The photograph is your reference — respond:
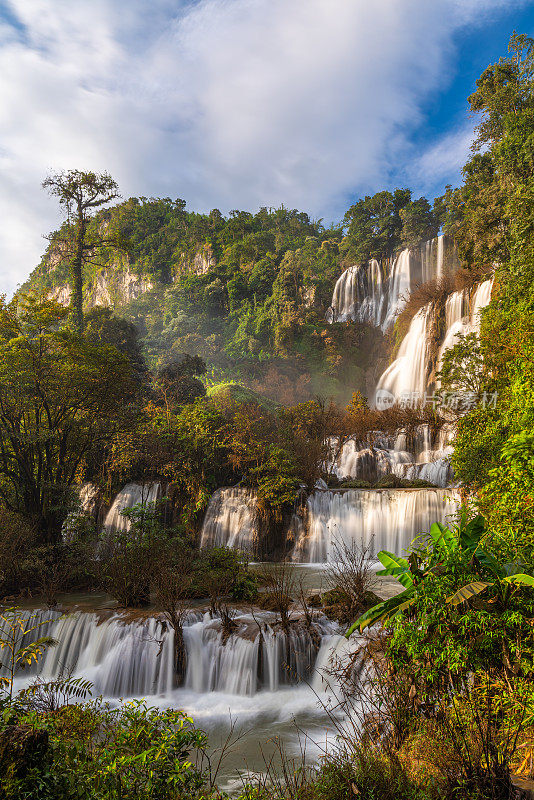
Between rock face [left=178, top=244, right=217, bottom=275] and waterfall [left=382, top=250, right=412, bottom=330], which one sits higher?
rock face [left=178, top=244, right=217, bottom=275]

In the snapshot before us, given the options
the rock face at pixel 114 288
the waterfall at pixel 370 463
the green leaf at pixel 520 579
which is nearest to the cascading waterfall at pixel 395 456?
the waterfall at pixel 370 463

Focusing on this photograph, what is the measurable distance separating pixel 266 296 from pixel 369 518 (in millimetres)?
30148

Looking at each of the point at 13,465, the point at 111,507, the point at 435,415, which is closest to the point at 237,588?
the point at 13,465

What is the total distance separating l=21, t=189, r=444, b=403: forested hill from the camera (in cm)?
3844

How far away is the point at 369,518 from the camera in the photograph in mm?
15867

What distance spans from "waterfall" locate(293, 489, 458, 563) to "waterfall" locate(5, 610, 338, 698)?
22.4 feet

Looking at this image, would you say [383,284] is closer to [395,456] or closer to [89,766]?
[395,456]

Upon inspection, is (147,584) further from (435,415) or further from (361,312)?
(361,312)

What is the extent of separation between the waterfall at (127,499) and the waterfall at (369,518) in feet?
20.2

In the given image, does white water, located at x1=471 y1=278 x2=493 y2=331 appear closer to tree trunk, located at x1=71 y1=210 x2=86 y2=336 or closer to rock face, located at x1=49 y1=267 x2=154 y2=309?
tree trunk, located at x1=71 y1=210 x2=86 y2=336

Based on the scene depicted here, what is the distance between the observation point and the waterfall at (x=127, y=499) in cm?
1861

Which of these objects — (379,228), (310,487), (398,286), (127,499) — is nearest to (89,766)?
(310,487)

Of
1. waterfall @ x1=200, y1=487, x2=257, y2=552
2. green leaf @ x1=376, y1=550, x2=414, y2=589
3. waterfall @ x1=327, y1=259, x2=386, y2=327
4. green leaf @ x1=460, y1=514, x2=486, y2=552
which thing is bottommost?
waterfall @ x1=200, y1=487, x2=257, y2=552

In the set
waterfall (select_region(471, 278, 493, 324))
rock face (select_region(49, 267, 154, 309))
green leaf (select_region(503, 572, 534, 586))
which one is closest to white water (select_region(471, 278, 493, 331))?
waterfall (select_region(471, 278, 493, 324))
